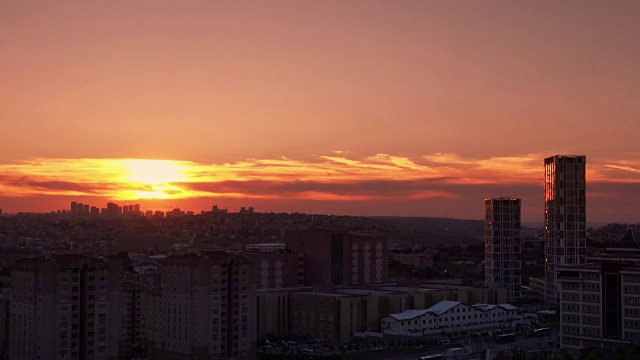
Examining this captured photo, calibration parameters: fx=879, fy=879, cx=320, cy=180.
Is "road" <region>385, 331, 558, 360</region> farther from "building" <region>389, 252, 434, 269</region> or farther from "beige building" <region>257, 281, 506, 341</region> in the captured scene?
"building" <region>389, 252, 434, 269</region>

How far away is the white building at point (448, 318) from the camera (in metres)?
49.8

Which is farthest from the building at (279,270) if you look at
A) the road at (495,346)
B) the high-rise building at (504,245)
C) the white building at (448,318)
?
the high-rise building at (504,245)

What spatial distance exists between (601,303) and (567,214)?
25.5 m

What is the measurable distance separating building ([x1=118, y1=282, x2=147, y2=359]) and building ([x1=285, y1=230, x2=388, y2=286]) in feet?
58.6

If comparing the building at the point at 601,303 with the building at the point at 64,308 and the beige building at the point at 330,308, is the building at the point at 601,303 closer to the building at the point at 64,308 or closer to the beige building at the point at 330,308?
the beige building at the point at 330,308

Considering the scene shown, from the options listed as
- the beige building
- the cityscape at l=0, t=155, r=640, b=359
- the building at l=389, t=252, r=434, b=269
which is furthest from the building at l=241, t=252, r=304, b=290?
the building at l=389, t=252, r=434, b=269

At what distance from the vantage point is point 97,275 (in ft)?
126

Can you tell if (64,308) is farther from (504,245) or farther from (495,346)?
(504,245)

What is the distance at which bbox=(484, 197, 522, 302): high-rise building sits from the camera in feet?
230

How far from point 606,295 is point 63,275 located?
25.0 meters

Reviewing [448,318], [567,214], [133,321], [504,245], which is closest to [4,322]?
[133,321]

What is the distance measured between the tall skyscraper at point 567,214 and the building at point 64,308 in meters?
38.8

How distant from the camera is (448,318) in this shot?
170 ft

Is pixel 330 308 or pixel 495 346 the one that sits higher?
pixel 330 308
